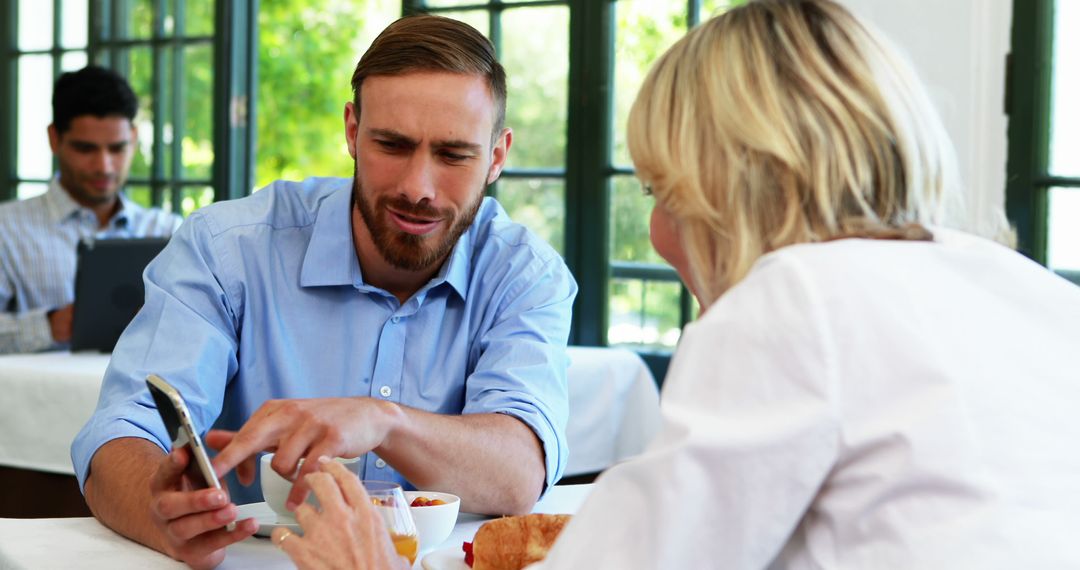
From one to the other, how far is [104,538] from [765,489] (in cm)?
83

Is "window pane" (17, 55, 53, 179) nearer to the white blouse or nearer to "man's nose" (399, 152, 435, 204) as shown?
"man's nose" (399, 152, 435, 204)

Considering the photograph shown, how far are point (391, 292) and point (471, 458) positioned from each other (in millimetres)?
415

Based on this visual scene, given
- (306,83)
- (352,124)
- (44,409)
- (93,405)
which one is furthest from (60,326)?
(306,83)

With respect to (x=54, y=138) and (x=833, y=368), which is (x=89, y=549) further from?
(x=54, y=138)

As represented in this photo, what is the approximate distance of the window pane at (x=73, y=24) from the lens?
15.6ft

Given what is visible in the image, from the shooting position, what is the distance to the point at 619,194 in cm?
355

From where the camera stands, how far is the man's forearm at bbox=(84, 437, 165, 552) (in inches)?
49.6

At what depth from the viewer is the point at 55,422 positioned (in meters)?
2.74

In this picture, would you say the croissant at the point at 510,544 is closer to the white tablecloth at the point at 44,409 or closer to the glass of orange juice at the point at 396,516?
the glass of orange juice at the point at 396,516

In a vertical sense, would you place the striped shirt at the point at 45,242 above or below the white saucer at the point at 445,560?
above

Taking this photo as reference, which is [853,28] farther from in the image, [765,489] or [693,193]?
[765,489]

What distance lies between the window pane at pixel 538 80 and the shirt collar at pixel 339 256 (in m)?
1.82

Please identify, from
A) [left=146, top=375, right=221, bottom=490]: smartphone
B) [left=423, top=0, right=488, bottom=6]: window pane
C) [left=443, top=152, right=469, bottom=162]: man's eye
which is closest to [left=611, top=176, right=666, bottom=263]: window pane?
[left=423, top=0, right=488, bottom=6]: window pane

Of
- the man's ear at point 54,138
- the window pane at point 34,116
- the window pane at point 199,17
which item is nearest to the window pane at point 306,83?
the window pane at point 34,116
